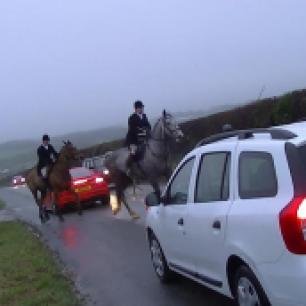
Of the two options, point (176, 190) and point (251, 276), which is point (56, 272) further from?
point (251, 276)

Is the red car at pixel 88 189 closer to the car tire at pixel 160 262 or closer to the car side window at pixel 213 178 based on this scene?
the car tire at pixel 160 262

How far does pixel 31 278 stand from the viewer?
41.1 ft

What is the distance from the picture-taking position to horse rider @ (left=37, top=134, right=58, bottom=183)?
23.0 m

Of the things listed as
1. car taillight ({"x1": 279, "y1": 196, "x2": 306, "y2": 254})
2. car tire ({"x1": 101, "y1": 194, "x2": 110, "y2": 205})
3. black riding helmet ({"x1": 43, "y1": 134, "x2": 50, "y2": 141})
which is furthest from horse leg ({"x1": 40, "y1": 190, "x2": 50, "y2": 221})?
car taillight ({"x1": 279, "y1": 196, "x2": 306, "y2": 254})

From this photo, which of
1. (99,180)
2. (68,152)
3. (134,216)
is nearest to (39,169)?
(68,152)

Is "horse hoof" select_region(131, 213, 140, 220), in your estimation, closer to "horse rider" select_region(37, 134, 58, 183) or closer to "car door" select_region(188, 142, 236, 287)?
"horse rider" select_region(37, 134, 58, 183)

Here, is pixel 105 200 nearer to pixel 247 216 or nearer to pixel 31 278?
pixel 31 278

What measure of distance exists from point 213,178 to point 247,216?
1.21 m

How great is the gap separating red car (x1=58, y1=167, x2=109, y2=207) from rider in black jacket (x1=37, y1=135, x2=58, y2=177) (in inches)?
119

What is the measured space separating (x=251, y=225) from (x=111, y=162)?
14000mm

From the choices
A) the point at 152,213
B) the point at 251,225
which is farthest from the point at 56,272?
the point at 251,225

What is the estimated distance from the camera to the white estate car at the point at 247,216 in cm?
609

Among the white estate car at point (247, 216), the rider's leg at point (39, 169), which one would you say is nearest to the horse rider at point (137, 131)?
the rider's leg at point (39, 169)

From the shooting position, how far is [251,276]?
6.67 m
